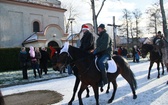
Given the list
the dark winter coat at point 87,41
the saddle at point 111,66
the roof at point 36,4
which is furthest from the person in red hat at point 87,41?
the roof at point 36,4

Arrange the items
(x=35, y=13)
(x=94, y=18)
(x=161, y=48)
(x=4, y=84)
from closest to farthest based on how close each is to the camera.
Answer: (x=161, y=48) → (x=4, y=84) → (x=94, y=18) → (x=35, y=13)

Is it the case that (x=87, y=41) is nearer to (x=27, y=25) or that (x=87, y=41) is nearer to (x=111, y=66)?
(x=111, y=66)

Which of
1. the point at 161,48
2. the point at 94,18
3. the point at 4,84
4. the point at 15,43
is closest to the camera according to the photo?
the point at 161,48

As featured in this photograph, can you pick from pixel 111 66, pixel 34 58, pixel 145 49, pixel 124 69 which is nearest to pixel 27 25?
pixel 34 58

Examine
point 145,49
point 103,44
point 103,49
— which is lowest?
point 145,49

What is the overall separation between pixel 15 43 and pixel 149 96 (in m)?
23.6

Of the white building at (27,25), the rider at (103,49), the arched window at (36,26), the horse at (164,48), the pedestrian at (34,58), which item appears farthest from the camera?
the arched window at (36,26)

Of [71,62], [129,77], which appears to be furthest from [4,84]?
[129,77]

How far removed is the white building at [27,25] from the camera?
26.3 meters

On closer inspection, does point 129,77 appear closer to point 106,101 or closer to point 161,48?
point 106,101

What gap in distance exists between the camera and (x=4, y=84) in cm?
1184

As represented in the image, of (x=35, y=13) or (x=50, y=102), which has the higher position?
(x=35, y=13)

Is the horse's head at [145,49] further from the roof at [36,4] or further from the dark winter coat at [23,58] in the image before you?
the roof at [36,4]

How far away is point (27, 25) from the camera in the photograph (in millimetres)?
29172
